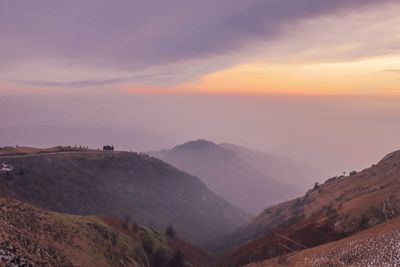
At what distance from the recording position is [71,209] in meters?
153

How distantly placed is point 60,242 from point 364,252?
4115cm

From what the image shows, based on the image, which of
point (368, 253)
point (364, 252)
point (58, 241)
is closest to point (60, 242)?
point (58, 241)

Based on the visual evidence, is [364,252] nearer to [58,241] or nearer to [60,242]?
[60,242]

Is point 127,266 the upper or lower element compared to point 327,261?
lower

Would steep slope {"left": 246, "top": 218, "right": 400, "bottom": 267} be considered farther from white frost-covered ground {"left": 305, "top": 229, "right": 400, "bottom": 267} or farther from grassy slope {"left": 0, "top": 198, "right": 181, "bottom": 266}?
grassy slope {"left": 0, "top": 198, "right": 181, "bottom": 266}

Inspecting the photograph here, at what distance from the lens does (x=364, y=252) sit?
54281 mm

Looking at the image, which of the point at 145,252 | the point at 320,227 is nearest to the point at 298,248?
the point at 320,227

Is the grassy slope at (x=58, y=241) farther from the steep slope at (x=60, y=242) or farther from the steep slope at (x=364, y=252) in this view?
the steep slope at (x=364, y=252)

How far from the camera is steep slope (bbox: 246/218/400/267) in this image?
50875 millimetres

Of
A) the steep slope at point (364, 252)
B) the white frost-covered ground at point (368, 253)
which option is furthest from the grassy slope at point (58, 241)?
the white frost-covered ground at point (368, 253)

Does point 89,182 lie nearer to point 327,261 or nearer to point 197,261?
point 197,261

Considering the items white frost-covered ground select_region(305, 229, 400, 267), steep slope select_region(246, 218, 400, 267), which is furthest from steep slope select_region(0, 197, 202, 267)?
white frost-covered ground select_region(305, 229, 400, 267)

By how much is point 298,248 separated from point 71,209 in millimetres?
92071

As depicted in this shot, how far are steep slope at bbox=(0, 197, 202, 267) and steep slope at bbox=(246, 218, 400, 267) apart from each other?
29.8m
